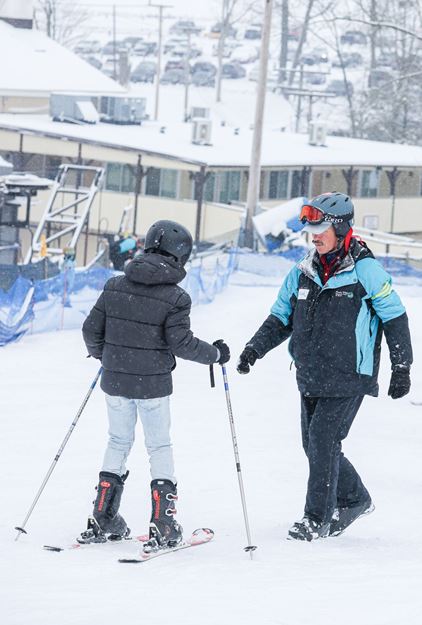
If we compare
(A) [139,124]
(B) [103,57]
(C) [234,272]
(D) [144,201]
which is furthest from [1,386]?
(B) [103,57]

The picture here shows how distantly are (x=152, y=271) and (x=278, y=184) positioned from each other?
36.1 m

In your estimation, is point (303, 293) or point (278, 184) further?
point (278, 184)

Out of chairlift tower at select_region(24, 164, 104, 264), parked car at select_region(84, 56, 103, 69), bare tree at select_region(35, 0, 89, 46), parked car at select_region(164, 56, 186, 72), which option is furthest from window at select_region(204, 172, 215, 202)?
parked car at select_region(84, 56, 103, 69)

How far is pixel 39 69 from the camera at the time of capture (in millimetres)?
50156

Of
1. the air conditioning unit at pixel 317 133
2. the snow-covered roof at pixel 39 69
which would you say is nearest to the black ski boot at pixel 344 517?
the air conditioning unit at pixel 317 133

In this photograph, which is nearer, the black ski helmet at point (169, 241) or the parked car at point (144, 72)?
the black ski helmet at point (169, 241)

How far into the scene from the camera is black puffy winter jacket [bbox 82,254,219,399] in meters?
6.05

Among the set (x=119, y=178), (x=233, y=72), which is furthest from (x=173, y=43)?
(x=119, y=178)

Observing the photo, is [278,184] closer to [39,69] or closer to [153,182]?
[153,182]

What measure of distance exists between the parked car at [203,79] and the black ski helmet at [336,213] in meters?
80.5

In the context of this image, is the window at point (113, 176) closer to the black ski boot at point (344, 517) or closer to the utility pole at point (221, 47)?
the black ski boot at point (344, 517)

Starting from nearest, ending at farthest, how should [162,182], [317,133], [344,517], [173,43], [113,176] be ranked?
[344,517] → [162,182] → [113,176] → [317,133] → [173,43]

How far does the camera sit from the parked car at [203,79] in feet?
284

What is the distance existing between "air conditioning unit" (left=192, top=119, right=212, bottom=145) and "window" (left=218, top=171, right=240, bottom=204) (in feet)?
5.80
